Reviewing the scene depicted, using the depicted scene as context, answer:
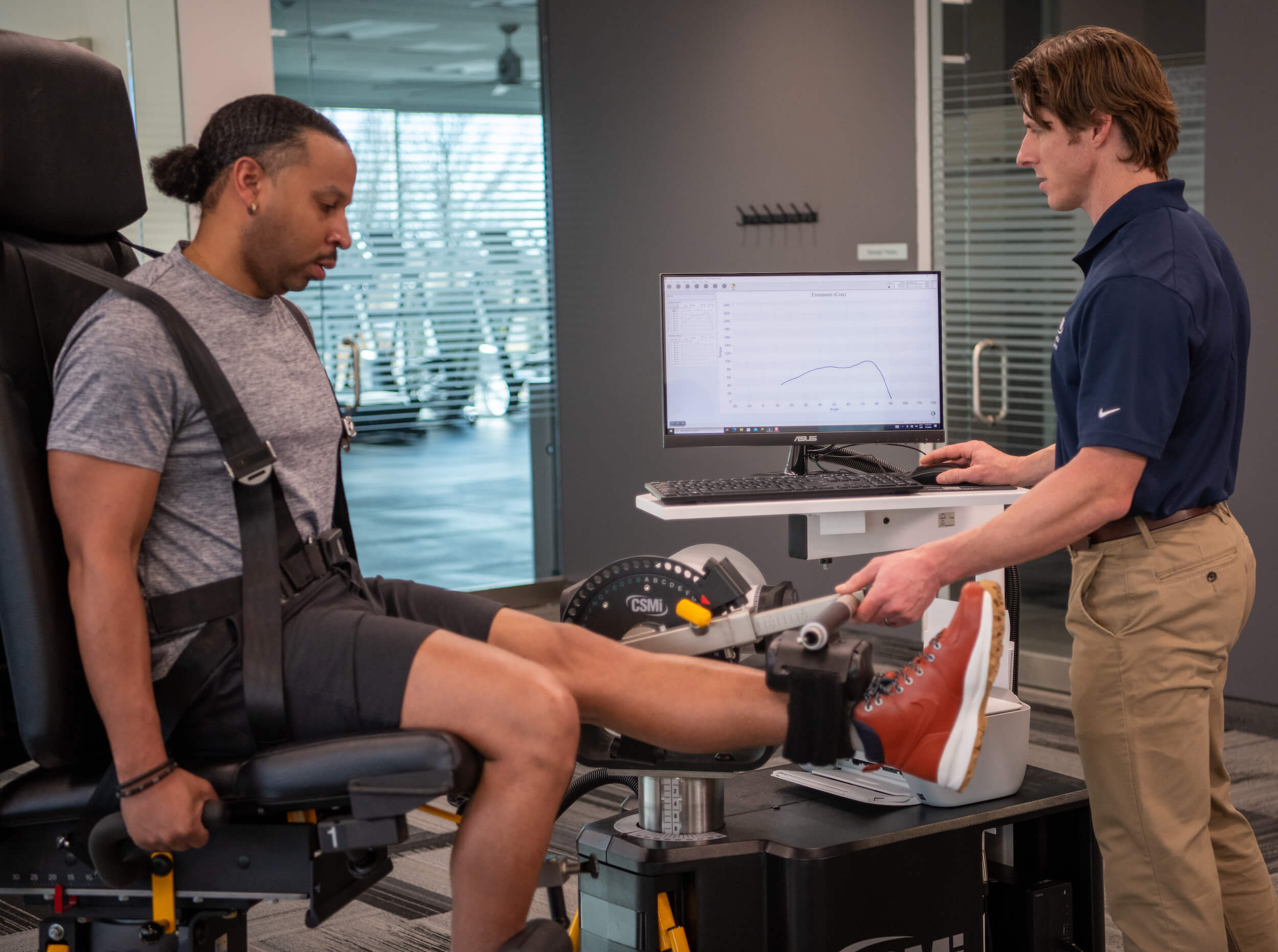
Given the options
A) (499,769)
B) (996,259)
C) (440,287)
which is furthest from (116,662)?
(440,287)

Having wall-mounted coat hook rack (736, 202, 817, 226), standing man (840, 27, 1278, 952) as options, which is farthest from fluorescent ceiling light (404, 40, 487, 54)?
standing man (840, 27, 1278, 952)

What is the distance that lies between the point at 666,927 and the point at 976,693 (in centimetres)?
57

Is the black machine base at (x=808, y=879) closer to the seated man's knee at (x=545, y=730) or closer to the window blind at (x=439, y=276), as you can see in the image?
the seated man's knee at (x=545, y=730)

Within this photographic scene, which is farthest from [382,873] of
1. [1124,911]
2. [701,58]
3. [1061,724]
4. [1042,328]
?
[701,58]

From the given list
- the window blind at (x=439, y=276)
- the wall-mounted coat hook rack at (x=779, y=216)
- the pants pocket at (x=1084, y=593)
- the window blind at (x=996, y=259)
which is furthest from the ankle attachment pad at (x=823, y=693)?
the window blind at (x=439, y=276)

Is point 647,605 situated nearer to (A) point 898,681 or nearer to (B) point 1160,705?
(A) point 898,681

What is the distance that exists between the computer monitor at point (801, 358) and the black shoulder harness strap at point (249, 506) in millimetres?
1070

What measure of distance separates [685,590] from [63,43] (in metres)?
1.10

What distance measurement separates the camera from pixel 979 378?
4203mm

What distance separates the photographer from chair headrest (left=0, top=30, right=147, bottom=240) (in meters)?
1.60

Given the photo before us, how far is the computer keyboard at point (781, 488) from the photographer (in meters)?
2.20

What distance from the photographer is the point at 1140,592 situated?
5.51 ft

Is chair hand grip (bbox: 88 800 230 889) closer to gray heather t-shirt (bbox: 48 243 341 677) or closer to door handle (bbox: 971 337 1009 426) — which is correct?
gray heather t-shirt (bbox: 48 243 341 677)

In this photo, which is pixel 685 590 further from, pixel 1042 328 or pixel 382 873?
pixel 1042 328
